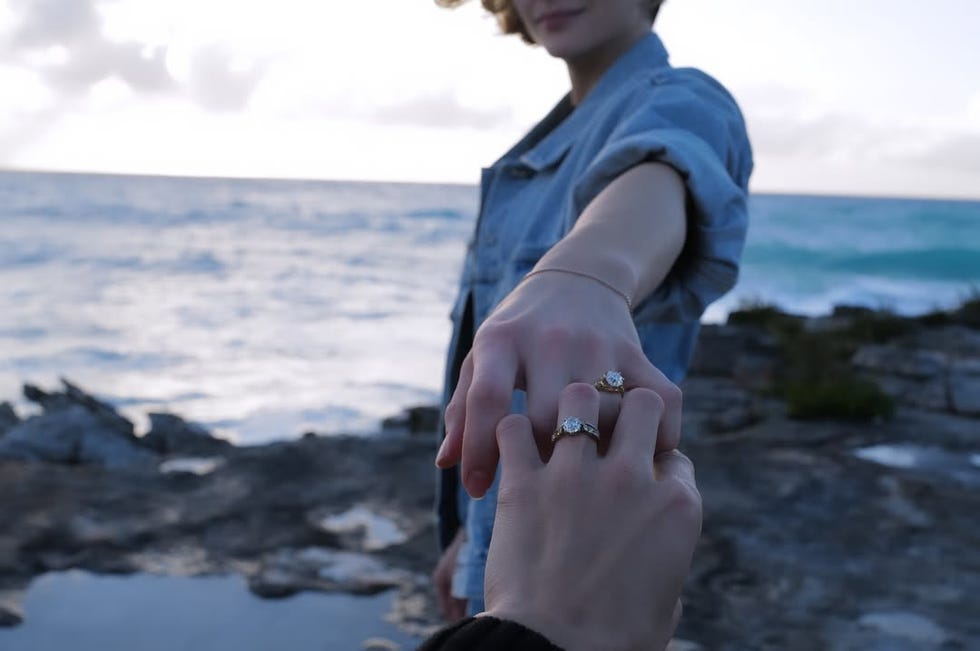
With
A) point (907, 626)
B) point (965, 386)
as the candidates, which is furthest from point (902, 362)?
point (907, 626)

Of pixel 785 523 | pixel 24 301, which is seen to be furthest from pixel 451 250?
pixel 785 523

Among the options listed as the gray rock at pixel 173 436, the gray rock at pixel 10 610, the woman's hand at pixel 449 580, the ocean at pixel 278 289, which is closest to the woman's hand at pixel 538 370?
the woman's hand at pixel 449 580

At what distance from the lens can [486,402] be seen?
2.18 feet

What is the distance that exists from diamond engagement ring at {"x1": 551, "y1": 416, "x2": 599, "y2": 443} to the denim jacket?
446 mm

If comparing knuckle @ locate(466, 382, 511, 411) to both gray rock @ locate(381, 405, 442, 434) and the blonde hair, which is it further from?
gray rock @ locate(381, 405, 442, 434)

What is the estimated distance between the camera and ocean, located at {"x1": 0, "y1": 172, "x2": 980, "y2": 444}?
386 inches

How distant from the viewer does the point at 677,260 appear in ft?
3.55

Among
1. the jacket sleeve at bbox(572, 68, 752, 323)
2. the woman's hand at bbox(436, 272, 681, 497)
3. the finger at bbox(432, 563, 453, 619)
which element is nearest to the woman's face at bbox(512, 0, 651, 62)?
the jacket sleeve at bbox(572, 68, 752, 323)

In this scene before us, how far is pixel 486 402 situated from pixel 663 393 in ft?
0.42

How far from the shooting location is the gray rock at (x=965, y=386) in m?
7.00

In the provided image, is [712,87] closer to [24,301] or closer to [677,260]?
[677,260]

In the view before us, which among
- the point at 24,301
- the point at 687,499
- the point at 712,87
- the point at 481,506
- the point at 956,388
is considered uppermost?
the point at 712,87

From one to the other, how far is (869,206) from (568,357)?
59.0 metres

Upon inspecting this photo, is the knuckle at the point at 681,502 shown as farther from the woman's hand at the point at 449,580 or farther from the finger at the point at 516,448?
the woman's hand at the point at 449,580
